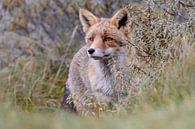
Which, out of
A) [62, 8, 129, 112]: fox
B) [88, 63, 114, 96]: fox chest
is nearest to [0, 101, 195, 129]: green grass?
[62, 8, 129, 112]: fox

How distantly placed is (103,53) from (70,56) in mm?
4429

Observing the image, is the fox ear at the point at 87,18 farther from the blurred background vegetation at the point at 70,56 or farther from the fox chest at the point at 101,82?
the fox chest at the point at 101,82

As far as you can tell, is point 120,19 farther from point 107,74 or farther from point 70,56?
point 70,56

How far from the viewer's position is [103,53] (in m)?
9.20

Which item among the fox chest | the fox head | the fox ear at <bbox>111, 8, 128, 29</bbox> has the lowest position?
the fox chest

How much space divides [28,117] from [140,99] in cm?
155

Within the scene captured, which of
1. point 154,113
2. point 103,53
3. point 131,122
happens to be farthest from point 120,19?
point 131,122

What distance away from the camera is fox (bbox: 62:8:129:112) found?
9180mm

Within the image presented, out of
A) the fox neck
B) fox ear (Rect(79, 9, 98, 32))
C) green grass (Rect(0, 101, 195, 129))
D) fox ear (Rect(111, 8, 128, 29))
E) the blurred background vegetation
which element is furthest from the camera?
fox ear (Rect(79, 9, 98, 32))

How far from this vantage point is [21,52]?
14102 mm

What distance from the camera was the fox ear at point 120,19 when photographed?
9367 mm


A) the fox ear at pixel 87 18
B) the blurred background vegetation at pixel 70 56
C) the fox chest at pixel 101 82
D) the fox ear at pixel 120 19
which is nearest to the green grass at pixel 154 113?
the blurred background vegetation at pixel 70 56

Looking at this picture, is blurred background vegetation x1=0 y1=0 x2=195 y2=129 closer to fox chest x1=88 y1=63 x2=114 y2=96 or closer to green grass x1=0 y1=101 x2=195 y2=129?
green grass x1=0 y1=101 x2=195 y2=129

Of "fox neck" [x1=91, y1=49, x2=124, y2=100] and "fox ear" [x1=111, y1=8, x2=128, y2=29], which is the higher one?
"fox ear" [x1=111, y1=8, x2=128, y2=29]
